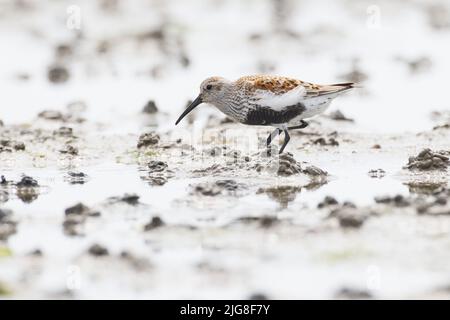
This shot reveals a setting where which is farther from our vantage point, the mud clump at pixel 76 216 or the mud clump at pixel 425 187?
the mud clump at pixel 425 187

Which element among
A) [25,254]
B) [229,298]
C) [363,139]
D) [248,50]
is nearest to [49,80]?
[248,50]

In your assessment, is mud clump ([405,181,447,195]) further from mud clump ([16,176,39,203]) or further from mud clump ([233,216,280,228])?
mud clump ([16,176,39,203])

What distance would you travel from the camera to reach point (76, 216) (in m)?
9.22

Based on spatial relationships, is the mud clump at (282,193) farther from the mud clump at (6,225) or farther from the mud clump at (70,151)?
the mud clump at (70,151)

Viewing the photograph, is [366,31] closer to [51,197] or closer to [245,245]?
[51,197]

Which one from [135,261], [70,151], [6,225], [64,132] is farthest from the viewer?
[64,132]

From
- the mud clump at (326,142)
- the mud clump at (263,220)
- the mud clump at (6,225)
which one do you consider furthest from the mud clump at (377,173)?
the mud clump at (6,225)

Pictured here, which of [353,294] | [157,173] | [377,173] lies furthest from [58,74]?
[353,294]

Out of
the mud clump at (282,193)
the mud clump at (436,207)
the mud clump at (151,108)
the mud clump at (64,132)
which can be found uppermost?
the mud clump at (151,108)

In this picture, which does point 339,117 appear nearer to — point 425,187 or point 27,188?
point 425,187

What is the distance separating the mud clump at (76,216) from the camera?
8984mm

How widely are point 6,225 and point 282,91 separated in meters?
3.77

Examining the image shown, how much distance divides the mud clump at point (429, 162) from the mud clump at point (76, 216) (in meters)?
3.54

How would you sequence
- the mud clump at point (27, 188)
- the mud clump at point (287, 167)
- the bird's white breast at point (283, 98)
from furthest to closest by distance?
the bird's white breast at point (283, 98) → the mud clump at point (287, 167) → the mud clump at point (27, 188)
